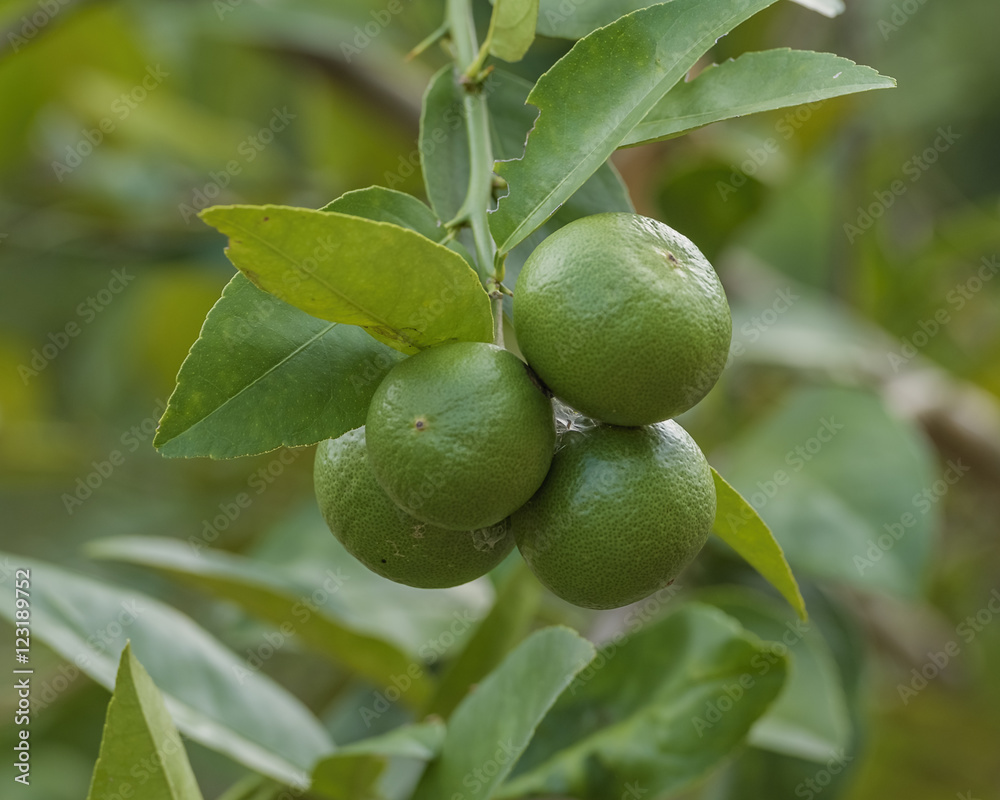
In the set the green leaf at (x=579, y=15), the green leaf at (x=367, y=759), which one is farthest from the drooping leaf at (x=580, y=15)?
the green leaf at (x=367, y=759)

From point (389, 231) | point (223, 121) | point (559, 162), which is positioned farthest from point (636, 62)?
point (223, 121)

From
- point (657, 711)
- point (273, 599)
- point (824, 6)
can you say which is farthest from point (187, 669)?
point (824, 6)

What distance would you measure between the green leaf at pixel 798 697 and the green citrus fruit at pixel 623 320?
25.0 inches

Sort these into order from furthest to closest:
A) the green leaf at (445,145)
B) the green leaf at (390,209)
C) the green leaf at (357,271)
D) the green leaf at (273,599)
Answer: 1. the green leaf at (273,599)
2. the green leaf at (445,145)
3. the green leaf at (390,209)
4. the green leaf at (357,271)

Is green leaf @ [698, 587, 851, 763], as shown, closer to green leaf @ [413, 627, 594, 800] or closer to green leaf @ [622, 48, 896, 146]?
green leaf @ [413, 627, 594, 800]

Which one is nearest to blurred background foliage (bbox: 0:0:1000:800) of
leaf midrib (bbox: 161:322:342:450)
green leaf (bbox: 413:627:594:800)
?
green leaf (bbox: 413:627:594:800)

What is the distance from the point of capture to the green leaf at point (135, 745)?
627mm

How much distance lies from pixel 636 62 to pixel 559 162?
0.23 ft

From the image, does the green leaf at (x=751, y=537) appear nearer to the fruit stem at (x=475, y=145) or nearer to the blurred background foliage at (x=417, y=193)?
the fruit stem at (x=475, y=145)

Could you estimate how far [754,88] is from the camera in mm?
609

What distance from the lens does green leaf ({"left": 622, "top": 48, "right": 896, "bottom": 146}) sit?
572 mm

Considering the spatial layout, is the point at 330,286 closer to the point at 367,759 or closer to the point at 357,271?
the point at 357,271

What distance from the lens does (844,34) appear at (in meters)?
1.77

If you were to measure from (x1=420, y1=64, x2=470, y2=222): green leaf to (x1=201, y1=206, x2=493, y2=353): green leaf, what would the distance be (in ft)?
Result: 0.47
